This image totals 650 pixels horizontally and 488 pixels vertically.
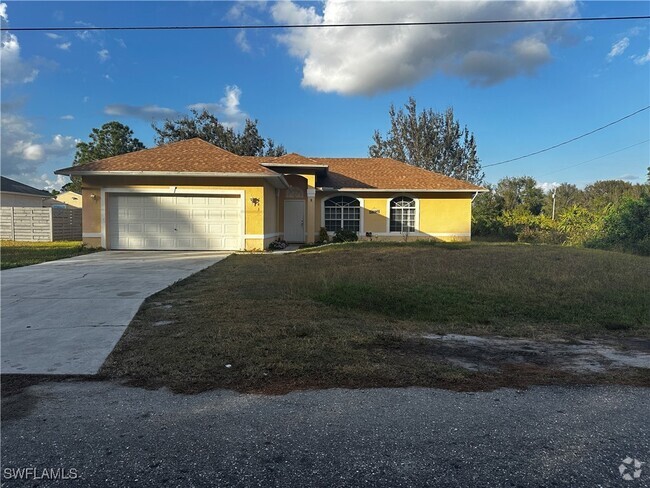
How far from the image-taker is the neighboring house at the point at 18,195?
94.4ft

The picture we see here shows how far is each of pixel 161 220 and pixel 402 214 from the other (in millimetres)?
12337

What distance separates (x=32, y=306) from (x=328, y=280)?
5.40 meters

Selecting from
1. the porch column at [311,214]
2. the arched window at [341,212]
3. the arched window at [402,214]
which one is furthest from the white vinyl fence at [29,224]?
the arched window at [402,214]

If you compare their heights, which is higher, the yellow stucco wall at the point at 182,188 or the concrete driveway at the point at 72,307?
the yellow stucco wall at the point at 182,188

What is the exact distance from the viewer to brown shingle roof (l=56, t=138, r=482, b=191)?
16.0m

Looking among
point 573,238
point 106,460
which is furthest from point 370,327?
point 573,238

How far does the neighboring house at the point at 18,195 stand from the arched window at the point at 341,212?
22.0m

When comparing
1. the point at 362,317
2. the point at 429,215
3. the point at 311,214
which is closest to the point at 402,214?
the point at 429,215

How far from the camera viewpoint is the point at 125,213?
1628 cm

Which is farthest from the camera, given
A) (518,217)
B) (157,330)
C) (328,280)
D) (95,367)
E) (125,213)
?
(518,217)

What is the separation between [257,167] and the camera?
54.0 feet

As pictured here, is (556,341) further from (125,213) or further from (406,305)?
(125,213)

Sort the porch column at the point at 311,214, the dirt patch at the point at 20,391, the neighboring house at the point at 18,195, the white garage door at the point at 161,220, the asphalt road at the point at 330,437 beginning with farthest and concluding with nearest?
the neighboring house at the point at 18,195 → the porch column at the point at 311,214 → the white garage door at the point at 161,220 → the dirt patch at the point at 20,391 → the asphalt road at the point at 330,437

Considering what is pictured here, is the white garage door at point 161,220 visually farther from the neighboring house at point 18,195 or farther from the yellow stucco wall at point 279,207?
the neighboring house at point 18,195
